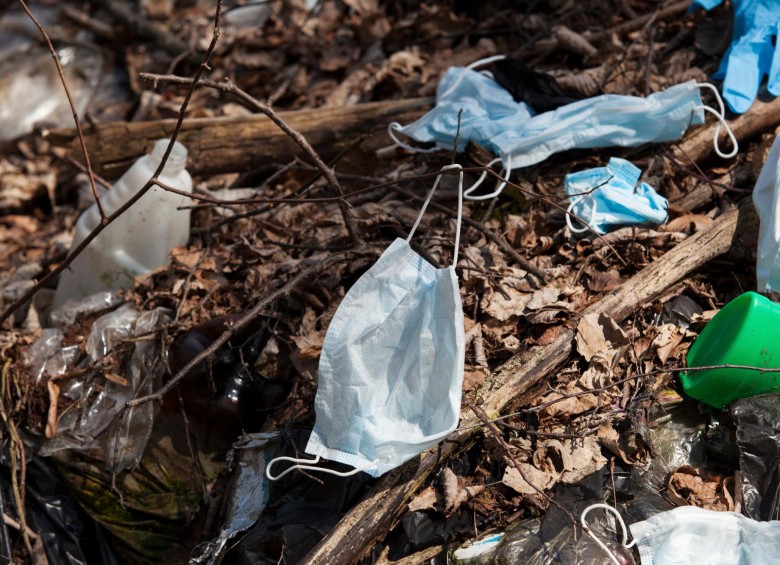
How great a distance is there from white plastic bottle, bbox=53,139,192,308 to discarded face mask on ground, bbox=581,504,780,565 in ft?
6.93

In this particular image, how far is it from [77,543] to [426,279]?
1.81 metres

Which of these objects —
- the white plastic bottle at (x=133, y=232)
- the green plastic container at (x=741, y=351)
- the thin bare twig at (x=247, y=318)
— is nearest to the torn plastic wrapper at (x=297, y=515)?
the thin bare twig at (x=247, y=318)

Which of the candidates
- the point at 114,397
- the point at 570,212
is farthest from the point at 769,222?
the point at 114,397

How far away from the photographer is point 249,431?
8.92 feet

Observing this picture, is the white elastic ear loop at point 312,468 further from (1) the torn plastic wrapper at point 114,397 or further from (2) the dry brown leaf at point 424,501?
(1) the torn plastic wrapper at point 114,397

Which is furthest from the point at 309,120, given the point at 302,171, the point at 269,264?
the point at 269,264

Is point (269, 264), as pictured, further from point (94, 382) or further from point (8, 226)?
point (8, 226)

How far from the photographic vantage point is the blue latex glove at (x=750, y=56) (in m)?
3.14

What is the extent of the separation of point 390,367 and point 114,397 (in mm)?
1279

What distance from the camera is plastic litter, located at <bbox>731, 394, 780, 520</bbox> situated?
2141 millimetres

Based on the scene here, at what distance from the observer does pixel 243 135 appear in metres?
3.63

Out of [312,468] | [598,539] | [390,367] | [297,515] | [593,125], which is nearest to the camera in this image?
[598,539]

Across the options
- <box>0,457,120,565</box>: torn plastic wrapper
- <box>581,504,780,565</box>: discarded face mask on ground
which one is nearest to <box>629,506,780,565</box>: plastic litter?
<box>581,504,780,565</box>: discarded face mask on ground

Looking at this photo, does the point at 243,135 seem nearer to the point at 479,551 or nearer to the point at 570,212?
the point at 570,212
